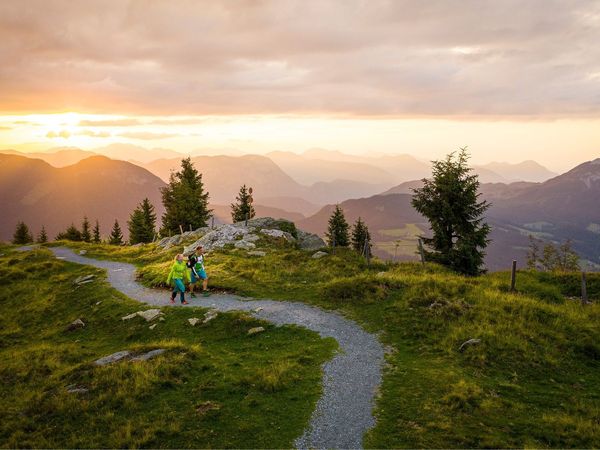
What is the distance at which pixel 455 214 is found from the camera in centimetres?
3269

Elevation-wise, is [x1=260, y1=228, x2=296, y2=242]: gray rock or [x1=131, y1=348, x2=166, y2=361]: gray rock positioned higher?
[x1=260, y1=228, x2=296, y2=242]: gray rock

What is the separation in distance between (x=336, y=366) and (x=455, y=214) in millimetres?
23079

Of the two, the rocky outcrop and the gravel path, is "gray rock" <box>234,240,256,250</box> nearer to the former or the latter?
the rocky outcrop

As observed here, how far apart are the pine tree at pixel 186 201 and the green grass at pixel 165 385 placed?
133ft

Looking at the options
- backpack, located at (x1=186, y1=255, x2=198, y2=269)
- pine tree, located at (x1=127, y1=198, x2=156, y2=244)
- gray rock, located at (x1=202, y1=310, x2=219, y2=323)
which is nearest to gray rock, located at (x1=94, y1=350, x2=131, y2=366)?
gray rock, located at (x1=202, y1=310, x2=219, y2=323)

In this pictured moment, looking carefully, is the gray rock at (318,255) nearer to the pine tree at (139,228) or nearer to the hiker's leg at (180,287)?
the hiker's leg at (180,287)

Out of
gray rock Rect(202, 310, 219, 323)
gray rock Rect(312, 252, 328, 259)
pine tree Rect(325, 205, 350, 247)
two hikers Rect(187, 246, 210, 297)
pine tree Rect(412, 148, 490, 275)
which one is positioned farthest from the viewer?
pine tree Rect(325, 205, 350, 247)

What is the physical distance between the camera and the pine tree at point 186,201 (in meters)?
62.4

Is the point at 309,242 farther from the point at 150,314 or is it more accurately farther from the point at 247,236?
the point at 150,314

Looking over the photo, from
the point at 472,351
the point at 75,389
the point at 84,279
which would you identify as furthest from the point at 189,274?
the point at 472,351

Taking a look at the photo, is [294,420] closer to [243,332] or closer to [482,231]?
[243,332]

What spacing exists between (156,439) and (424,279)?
18.0 m

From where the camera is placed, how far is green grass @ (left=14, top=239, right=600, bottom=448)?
10258mm

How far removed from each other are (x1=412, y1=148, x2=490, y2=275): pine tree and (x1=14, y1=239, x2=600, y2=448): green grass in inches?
157
